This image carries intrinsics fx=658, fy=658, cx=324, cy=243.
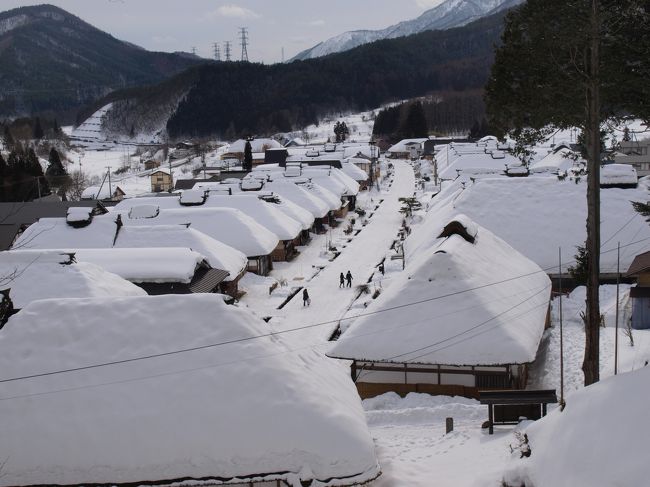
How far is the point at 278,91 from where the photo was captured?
562ft

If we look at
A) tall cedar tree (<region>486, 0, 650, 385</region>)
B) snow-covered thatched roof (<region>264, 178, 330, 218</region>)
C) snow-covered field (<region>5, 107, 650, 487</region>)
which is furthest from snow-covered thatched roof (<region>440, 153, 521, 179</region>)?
tall cedar tree (<region>486, 0, 650, 385</region>)

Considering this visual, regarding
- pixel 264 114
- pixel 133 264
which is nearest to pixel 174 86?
pixel 264 114

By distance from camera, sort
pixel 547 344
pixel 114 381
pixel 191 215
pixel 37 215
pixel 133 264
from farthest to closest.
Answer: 1. pixel 37 215
2. pixel 191 215
3. pixel 133 264
4. pixel 547 344
5. pixel 114 381

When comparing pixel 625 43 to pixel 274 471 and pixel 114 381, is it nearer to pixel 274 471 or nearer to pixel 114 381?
pixel 274 471

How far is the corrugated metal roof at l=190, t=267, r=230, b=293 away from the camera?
22984 millimetres

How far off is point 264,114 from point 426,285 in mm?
147928

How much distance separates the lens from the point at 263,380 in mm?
10297

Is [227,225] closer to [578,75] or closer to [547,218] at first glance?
[547,218]

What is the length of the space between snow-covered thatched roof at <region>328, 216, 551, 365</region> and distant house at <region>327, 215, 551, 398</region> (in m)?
0.02

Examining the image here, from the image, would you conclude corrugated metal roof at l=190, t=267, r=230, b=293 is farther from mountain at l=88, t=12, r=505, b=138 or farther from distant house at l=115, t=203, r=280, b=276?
mountain at l=88, t=12, r=505, b=138

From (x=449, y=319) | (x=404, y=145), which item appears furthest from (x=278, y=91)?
(x=449, y=319)

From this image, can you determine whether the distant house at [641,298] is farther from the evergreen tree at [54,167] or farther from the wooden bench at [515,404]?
the evergreen tree at [54,167]

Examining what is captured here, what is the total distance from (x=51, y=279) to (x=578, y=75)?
14.7m

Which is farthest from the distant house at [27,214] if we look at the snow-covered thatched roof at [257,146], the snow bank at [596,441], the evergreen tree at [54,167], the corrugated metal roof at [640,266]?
the snow-covered thatched roof at [257,146]
